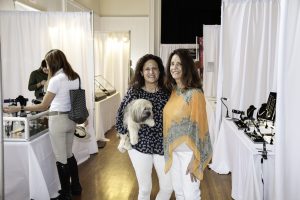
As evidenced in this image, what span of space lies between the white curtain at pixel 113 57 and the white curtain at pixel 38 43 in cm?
275

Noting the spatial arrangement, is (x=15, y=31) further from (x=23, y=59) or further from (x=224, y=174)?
(x=224, y=174)

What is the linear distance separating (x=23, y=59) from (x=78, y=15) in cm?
94

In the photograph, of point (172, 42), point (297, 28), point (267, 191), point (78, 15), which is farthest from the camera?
point (172, 42)

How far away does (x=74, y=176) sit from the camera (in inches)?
121

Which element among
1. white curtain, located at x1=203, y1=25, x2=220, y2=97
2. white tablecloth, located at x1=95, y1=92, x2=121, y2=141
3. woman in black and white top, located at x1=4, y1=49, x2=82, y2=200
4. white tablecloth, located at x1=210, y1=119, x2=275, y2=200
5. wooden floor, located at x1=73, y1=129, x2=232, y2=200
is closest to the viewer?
white tablecloth, located at x1=210, y1=119, x2=275, y2=200

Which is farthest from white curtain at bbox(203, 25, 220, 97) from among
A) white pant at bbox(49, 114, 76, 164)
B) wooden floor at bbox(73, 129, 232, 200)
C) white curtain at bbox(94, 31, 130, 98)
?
white pant at bbox(49, 114, 76, 164)

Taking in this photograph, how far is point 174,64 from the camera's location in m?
1.96

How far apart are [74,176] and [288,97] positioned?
2.18 metres

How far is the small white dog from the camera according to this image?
2.00 meters

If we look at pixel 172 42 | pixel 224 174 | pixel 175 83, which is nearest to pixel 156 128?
pixel 175 83

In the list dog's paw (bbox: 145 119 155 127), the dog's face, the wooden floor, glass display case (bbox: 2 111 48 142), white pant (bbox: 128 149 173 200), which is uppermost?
the dog's face

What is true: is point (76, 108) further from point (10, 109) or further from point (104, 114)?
point (104, 114)

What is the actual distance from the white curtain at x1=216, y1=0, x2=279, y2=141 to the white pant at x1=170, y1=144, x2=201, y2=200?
1873mm

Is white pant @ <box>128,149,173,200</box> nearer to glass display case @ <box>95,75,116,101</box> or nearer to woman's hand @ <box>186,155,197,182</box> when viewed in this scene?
woman's hand @ <box>186,155,197,182</box>
